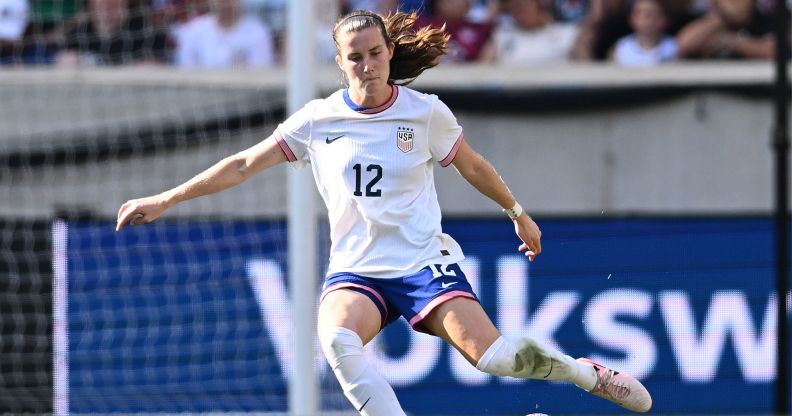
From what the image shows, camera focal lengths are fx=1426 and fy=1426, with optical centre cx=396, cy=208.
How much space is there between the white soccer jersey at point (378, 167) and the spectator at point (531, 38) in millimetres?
4682

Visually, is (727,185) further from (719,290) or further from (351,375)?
(351,375)

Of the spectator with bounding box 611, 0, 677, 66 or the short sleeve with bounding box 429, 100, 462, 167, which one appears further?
the spectator with bounding box 611, 0, 677, 66

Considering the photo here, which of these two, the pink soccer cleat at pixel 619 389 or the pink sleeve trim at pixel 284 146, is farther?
the pink soccer cleat at pixel 619 389

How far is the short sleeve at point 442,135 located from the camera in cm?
590

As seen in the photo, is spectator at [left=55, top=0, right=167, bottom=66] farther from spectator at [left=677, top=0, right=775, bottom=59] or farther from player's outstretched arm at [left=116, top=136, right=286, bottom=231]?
player's outstretched arm at [left=116, top=136, right=286, bottom=231]

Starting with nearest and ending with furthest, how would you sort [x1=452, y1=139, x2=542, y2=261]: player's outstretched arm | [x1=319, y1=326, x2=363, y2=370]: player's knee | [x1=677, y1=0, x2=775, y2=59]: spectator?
[x1=319, y1=326, x2=363, y2=370]: player's knee, [x1=452, y1=139, x2=542, y2=261]: player's outstretched arm, [x1=677, y1=0, x2=775, y2=59]: spectator

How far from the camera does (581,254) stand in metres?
10.2

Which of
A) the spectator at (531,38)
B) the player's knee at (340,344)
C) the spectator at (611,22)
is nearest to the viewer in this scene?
the player's knee at (340,344)

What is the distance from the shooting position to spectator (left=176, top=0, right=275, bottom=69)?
1045 cm

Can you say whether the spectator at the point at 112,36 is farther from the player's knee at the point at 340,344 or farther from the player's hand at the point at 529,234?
the player's knee at the point at 340,344

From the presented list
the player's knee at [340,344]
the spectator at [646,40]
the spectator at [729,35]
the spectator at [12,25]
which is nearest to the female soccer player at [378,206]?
the player's knee at [340,344]

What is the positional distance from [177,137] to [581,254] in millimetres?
3060

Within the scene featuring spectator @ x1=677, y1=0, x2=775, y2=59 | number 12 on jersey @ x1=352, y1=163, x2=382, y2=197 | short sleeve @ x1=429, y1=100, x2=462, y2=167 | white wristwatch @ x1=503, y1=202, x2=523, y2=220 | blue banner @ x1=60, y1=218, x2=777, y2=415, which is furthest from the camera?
spectator @ x1=677, y1=0, x2=775, y2=59

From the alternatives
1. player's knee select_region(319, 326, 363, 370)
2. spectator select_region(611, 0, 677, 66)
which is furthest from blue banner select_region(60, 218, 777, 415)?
player's knee select_region(319, 326, 363, 370)
